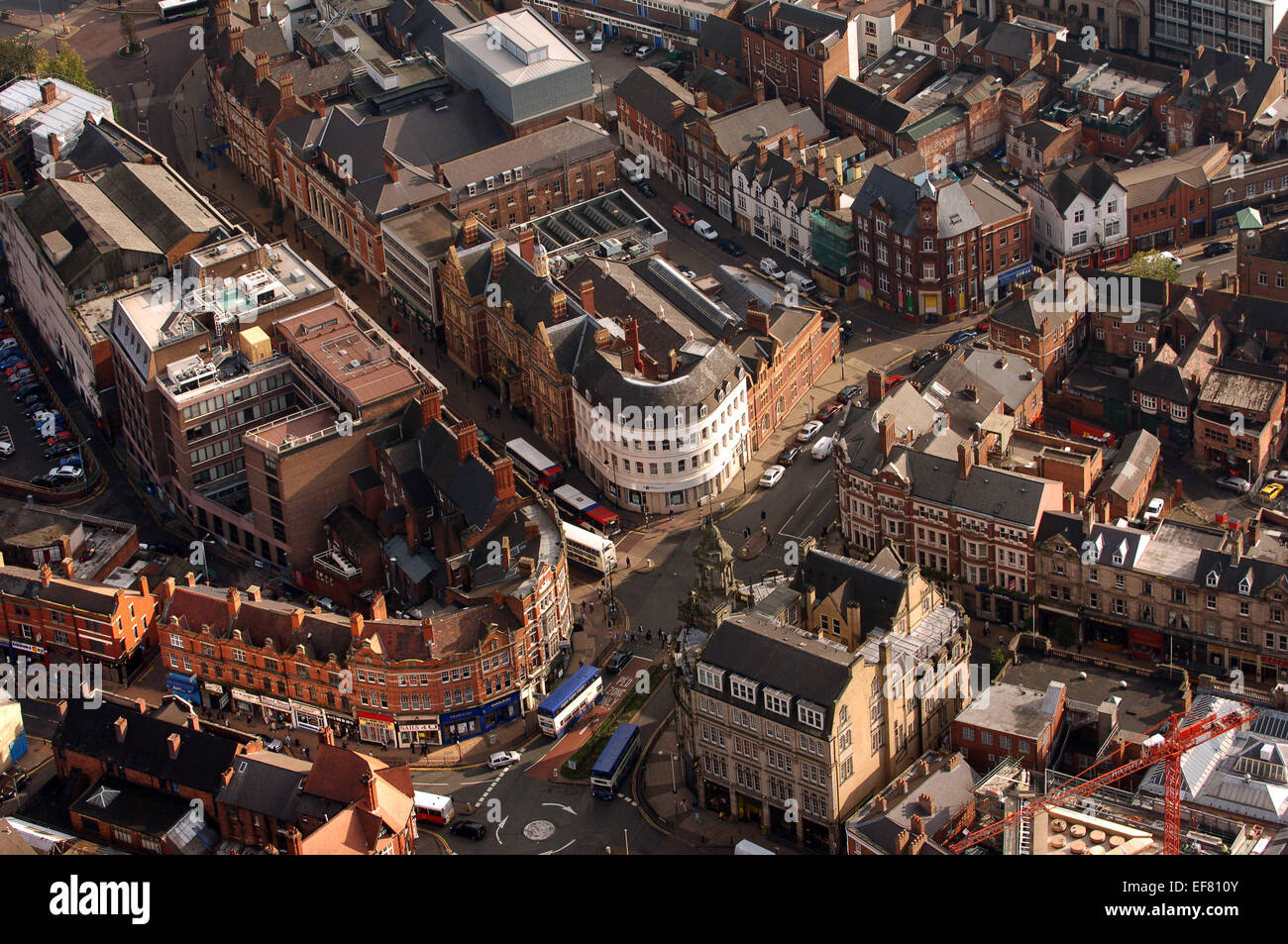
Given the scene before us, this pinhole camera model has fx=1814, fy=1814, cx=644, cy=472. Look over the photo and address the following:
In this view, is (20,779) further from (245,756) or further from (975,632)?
(975,632)

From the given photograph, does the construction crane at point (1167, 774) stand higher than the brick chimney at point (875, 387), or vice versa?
the brick chimney at point (875, 387)

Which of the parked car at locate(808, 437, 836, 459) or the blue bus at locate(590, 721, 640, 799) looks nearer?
the blue bus at locate(590, 721, 640, 799)

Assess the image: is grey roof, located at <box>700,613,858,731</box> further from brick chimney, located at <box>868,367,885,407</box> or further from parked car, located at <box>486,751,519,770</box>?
brick chimney, located at <box>868,367,885,407</box>

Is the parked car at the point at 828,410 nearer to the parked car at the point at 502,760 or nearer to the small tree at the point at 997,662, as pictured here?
the small tree at the point at 997,662

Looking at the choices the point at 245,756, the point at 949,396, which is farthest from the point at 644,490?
the point at 245,756

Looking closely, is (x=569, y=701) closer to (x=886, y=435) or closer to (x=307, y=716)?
(x=307, y=716)

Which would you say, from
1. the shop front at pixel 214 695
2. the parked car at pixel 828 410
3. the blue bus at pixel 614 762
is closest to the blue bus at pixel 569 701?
the blue bus at pixel 614 762

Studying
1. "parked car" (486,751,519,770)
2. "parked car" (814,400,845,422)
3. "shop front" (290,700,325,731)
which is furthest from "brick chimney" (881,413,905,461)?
"shop front" (290,700,325,731)
